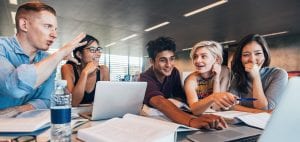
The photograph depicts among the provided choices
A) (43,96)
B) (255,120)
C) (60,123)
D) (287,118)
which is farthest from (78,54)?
(287,118)

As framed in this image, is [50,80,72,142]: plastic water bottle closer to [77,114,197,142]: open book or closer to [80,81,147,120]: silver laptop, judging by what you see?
[77,114,197,142]: open book

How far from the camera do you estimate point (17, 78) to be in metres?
0.97

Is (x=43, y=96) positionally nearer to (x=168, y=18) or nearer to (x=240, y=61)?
(x=240, y=61)

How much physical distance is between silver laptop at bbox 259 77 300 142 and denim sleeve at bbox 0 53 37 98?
0.96m

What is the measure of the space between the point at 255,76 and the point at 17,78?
133 centimetres

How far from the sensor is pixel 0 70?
1.01 m

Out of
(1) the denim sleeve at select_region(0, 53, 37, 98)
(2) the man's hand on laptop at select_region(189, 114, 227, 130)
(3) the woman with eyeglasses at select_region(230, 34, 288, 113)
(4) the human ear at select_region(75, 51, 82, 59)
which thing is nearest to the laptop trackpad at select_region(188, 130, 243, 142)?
(2) the man's hand on laptop at select_region(189, 114, 227, 130)

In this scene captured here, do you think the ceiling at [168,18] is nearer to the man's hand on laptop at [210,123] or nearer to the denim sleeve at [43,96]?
the denim sleeve at [43,96]

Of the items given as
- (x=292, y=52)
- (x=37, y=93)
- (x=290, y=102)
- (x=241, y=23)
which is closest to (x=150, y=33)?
(x=241, y=23)

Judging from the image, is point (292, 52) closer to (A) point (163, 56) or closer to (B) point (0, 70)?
(A) point (163, 56)

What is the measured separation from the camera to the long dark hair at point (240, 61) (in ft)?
4.92

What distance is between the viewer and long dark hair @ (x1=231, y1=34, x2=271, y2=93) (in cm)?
150

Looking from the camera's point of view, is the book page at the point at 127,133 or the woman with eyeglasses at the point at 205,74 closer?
the book page at the point at 127,133

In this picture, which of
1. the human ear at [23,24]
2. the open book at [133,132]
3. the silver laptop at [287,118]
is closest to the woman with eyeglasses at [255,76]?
the open book at [133,132]
